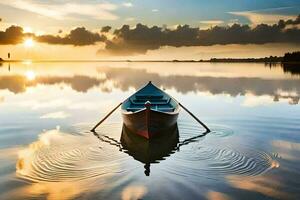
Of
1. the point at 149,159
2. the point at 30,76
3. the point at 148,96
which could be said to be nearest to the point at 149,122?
the point at 149,159

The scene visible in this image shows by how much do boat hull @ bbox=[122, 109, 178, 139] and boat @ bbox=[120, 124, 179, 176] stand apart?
0.31m

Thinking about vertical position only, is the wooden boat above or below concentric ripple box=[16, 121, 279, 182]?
above

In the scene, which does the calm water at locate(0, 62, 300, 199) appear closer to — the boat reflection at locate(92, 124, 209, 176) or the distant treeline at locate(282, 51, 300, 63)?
the boat reflection at locate(92, 124, 209, 176)

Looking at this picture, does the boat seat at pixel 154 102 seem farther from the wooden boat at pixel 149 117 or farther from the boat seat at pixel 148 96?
the boat seat at pixel 148 96

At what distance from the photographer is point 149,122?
1764 cm

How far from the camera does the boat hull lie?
57.5 feet

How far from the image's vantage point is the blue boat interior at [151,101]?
856 inches

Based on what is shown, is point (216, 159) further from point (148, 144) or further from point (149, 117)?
point (148, 144)

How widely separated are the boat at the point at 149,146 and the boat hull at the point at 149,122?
311 millimetres

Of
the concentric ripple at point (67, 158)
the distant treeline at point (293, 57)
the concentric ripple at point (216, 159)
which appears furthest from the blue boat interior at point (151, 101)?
the distant treeline at point (293, 57)

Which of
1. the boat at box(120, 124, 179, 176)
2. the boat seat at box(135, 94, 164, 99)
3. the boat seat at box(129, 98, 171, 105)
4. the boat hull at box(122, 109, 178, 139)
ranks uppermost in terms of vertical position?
the boat seat at box(135, 94, 164, 99)

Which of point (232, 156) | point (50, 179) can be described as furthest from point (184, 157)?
point (50, 179)

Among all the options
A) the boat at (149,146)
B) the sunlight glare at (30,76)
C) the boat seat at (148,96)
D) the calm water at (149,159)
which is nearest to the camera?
the calm water at (149,159)

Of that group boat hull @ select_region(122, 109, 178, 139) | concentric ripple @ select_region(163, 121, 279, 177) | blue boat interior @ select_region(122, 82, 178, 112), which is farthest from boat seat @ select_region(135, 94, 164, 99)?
concentric ripple @ select_region(163, 121, 279, 177)
